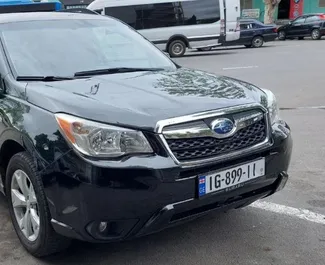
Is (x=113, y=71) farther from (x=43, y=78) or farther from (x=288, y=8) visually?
(x=288, y=8)

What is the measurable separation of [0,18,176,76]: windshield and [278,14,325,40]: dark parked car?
24.9 meters

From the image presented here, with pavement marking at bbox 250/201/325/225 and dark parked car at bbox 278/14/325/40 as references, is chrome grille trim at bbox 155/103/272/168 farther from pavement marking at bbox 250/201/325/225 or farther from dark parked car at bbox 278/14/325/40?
dark parked car at bbox 278/14/325/40

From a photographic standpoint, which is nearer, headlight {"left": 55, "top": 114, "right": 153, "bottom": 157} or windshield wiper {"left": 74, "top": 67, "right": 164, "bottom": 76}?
headlight {"left": 55, "top": 114, "right": 153, "bottom": 157}

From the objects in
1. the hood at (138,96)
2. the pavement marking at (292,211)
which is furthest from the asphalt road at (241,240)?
the hood at (138,96)

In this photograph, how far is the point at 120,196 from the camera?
270cm

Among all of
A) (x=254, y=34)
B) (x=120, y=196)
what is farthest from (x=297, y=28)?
(x=120, y=196)

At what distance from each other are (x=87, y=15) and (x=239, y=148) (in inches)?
93.1

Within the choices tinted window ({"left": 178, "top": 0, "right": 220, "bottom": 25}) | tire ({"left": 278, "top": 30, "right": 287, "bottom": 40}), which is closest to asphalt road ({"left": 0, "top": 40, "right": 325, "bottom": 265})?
tinted window ({"left": 178, "top": 0, "right": 220, "bottom": 25})

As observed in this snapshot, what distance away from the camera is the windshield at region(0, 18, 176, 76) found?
12.2 feet

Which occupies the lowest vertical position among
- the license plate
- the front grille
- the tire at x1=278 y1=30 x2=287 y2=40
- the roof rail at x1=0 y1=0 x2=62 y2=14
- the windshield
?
the tire at x1=278 y1=30 x2=287 y2=40

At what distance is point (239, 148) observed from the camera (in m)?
3.06

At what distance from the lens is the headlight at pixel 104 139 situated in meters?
2.75

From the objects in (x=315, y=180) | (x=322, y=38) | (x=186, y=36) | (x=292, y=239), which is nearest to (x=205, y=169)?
(x=292, y=239)

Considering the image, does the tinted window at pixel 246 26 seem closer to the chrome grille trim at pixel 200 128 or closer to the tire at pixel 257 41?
the tire at pixel 257 41
